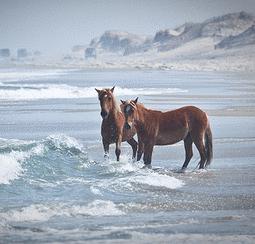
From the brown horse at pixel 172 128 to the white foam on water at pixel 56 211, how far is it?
3.32m

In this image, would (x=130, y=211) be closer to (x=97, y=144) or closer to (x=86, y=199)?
(x=86, y=199)

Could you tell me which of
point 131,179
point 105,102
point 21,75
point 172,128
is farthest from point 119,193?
point 21,75

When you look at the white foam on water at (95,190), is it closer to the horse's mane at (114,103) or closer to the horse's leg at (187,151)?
the horse's leg at (187,151)

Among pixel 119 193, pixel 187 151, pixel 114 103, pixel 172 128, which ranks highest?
pixel 114 103

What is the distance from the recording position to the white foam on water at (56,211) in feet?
27.1

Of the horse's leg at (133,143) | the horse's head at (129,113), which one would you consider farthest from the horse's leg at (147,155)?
the horse's leg at (133,143)

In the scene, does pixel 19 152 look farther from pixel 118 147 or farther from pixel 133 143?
pixel 133 143

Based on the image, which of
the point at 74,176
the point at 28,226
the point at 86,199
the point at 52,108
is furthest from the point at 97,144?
the point at 52,108

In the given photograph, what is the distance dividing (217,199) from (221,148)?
558 centimetres

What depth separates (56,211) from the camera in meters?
8.52

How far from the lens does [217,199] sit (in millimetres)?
9297

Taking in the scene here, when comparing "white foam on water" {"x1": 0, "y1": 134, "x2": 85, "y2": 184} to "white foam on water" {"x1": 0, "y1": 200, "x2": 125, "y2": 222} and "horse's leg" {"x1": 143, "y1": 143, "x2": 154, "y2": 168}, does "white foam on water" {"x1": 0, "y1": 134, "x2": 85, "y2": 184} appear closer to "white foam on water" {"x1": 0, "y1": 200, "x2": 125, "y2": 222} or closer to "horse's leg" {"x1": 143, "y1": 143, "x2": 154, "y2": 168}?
"horse's leg" {"x1": 143, "y1": 143, "x2": 154, "y2": 168}

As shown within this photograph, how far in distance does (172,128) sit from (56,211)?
4214 millimetres

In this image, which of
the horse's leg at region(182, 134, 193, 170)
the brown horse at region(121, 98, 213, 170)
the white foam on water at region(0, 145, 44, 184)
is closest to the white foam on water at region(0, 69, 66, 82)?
the white foam on water at region(0, 145, 44, 184)
